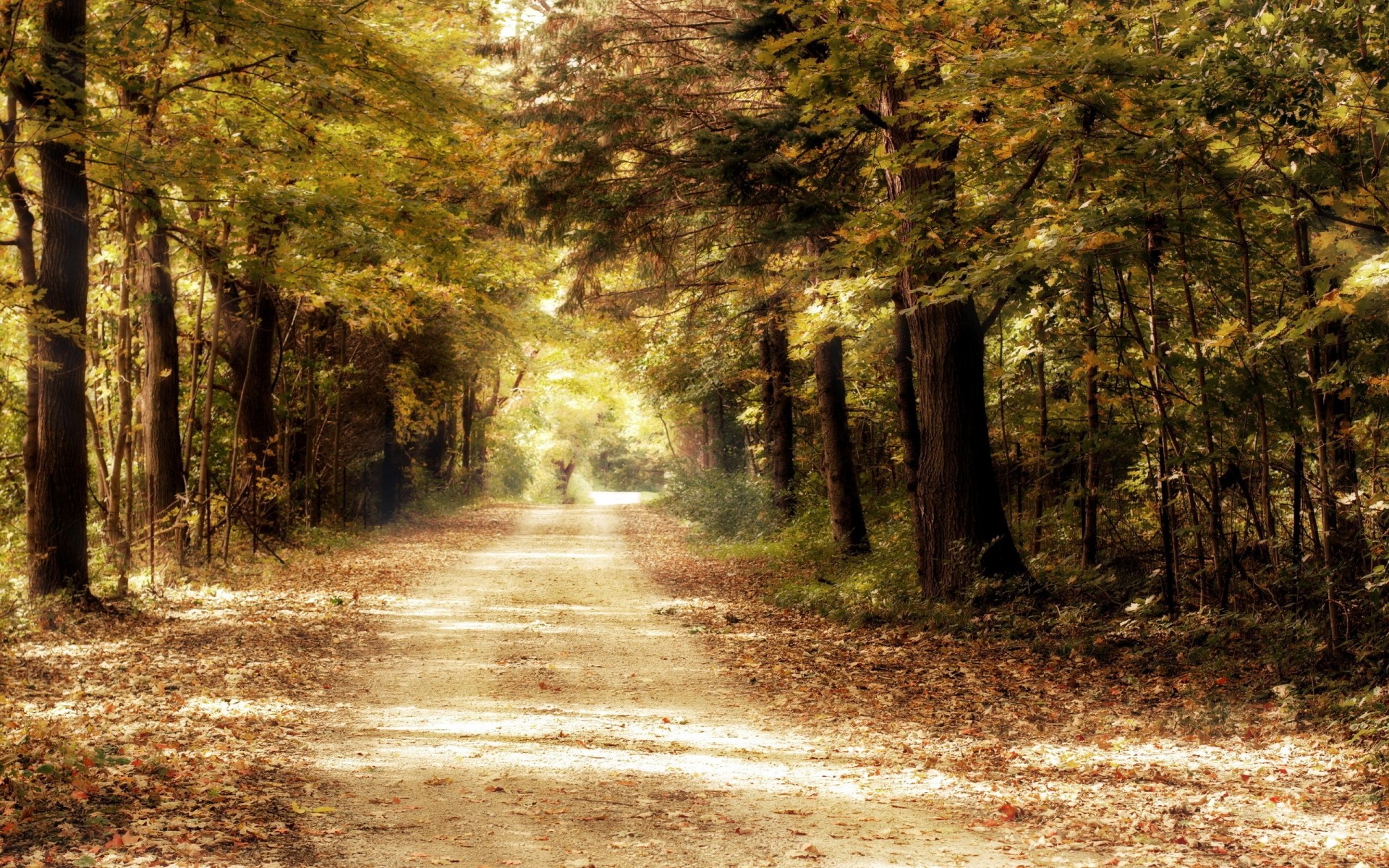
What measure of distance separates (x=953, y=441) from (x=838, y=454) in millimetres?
5781

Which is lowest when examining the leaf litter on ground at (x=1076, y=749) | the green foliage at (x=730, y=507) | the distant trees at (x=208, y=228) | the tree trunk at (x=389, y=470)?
the leaf litter on ground at (x=1076, y=749)

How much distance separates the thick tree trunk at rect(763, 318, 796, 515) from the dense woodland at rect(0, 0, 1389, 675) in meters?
0.97

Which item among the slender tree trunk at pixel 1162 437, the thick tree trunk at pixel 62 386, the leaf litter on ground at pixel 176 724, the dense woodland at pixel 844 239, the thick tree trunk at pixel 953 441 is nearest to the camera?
the leaf litter on ground at pixel 176 724

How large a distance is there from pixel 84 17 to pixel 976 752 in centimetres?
1070

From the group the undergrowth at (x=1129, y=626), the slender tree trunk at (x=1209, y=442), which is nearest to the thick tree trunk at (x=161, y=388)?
the undergrowth at (x=1129, y=626)

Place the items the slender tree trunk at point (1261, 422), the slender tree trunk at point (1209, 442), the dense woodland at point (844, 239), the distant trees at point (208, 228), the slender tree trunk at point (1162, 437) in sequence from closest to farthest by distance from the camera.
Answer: the dense woodland at point (844, 239)
the slender tree trunk at point (1261, 422)
the slender tree trunk at point (1209, 442)
the slender tree trunk at point (1162, 437)
the distant trees at point (208, 228)

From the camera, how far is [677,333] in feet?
69.1

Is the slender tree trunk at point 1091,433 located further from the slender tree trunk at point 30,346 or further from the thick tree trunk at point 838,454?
the slender tree trunk at point 30,346

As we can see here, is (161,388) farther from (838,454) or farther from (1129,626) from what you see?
(1129,626)

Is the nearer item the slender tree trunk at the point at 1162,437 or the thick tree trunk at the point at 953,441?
the slender tree trunk at the point at 1162,437

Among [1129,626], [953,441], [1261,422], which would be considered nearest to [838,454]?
[953,441]

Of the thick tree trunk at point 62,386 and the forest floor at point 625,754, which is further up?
the thick tree trunk at point 62,386

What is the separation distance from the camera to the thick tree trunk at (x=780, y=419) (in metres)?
20.5

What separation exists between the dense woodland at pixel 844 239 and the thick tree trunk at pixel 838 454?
0.07 meters
